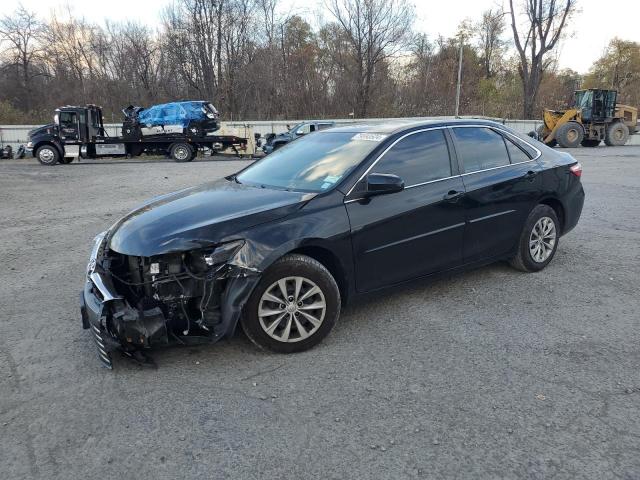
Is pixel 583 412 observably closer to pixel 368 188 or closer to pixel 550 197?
pixel 368 188

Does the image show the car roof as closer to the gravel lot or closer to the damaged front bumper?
the gravel lot

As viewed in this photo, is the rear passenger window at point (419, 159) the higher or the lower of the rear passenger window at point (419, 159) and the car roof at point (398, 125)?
the lower

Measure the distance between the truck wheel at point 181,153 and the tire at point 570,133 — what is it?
1788 centimetres

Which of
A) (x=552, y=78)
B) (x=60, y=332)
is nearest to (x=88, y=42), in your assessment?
(x=552, y=78)

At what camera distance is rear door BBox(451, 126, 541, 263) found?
177 inches

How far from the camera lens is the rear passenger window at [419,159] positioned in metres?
4.14

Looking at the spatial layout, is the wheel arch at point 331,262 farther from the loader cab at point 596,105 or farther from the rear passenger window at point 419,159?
the loader cab at point 596,105

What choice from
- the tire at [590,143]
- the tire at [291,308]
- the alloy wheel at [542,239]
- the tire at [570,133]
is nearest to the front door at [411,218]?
the tire at [291,308]

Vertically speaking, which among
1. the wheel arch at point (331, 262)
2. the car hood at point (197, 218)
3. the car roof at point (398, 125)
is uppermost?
the car roof at point (398, 125)

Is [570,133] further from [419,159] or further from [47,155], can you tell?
[47,155]

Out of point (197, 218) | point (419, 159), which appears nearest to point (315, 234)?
Answer: point (197, 218)

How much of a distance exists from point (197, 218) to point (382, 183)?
1402 mm

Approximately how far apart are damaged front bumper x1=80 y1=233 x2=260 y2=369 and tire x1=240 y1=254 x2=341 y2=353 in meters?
0.14

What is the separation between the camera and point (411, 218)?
4.04 meters
